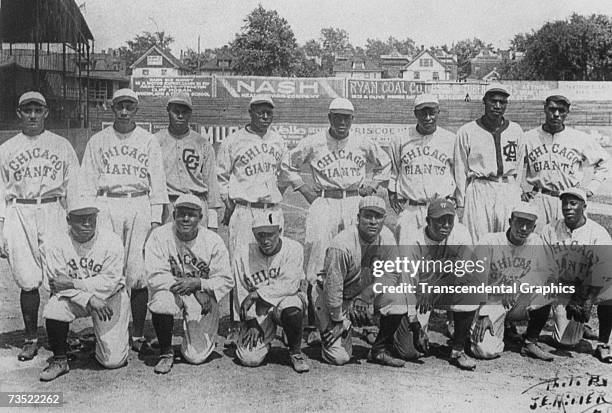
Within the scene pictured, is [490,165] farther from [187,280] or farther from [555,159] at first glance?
[187,280]

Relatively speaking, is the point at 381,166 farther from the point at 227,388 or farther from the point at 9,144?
the point at 9,144

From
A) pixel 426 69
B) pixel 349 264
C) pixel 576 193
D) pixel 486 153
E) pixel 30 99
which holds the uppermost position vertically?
pixel 426 69

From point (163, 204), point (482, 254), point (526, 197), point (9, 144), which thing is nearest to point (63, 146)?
point (9, 144)

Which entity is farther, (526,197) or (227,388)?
(526,197)

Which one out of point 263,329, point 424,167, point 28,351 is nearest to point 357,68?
point 424,167

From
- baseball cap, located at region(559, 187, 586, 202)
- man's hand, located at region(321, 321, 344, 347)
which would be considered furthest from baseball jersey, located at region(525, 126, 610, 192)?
man's hand, located at region(321, 321, 344, 347)

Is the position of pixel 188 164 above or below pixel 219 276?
above

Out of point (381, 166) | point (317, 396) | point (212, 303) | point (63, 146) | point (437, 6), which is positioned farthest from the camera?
point (437, 6)

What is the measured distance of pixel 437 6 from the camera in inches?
168

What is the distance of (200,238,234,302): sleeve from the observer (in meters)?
3.39

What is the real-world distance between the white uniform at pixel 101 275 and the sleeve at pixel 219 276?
47cm

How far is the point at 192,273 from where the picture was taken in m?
3.48

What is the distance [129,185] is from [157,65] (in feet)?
4.43

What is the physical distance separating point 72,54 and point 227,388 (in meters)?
2.66
